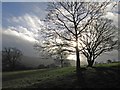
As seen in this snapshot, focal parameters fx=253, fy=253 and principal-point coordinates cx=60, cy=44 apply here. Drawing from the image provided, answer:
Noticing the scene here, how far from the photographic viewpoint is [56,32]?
4609 cm

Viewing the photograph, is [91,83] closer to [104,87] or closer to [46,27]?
[104,87]

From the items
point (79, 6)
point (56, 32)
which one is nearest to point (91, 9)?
point (79, 6)

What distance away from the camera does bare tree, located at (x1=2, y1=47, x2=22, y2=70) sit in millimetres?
110375

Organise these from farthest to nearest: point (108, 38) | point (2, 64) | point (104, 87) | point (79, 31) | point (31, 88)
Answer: point (2, 64) → point (108, 38) → point (79, 31) → point (31, 88) → point (104, 87)

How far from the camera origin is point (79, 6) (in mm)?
45656

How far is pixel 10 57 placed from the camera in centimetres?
11575

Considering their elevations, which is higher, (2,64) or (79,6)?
(79,6)

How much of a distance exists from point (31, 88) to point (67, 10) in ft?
69.4

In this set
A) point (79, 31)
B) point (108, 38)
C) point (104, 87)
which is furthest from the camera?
point (108, 38)

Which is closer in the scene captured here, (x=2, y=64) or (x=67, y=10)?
(x=67, y=10)

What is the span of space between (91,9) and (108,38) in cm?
1085

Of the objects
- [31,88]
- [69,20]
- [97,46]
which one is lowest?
[31,88]

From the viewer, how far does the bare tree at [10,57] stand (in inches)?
4345

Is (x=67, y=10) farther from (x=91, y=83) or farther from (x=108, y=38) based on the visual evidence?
(x=91, y=83)
